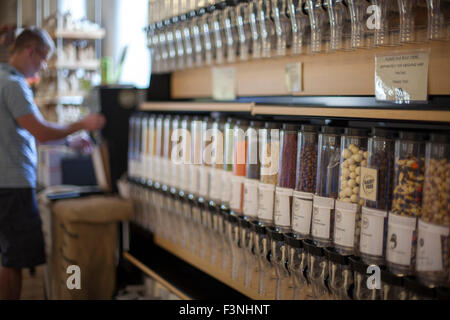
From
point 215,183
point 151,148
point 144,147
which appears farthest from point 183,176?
point 144,147

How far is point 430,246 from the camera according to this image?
1.21 metres

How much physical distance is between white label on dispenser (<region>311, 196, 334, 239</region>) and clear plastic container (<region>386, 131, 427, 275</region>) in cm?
22

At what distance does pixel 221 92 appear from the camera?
2611mm

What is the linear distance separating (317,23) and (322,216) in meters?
0.62

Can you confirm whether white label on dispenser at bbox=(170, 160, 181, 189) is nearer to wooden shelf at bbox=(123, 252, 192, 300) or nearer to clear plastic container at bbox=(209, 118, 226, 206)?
clear plastic container at bbox=(209, 118, 226, 206)

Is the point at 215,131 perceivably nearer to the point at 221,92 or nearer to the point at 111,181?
the point at 221,92

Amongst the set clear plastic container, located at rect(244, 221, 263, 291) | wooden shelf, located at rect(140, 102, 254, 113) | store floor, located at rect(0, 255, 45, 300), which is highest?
wooden shelf, located at rect(140, 102, 254, 113)

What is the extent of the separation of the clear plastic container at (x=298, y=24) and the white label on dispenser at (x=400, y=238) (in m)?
0.71

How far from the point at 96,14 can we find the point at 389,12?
6.99 m

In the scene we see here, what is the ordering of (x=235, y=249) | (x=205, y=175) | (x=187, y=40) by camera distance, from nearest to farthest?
1. (x=235, y=249)
2. (x=205, y=175)
3. (x=187, y=40)

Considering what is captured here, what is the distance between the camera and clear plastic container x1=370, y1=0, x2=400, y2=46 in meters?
1.41

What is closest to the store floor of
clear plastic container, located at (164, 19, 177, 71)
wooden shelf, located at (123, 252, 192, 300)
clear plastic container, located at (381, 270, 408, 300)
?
wooden shelf, located at (123, 252, 192, 300)

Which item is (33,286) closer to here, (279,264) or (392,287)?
(279,264)
